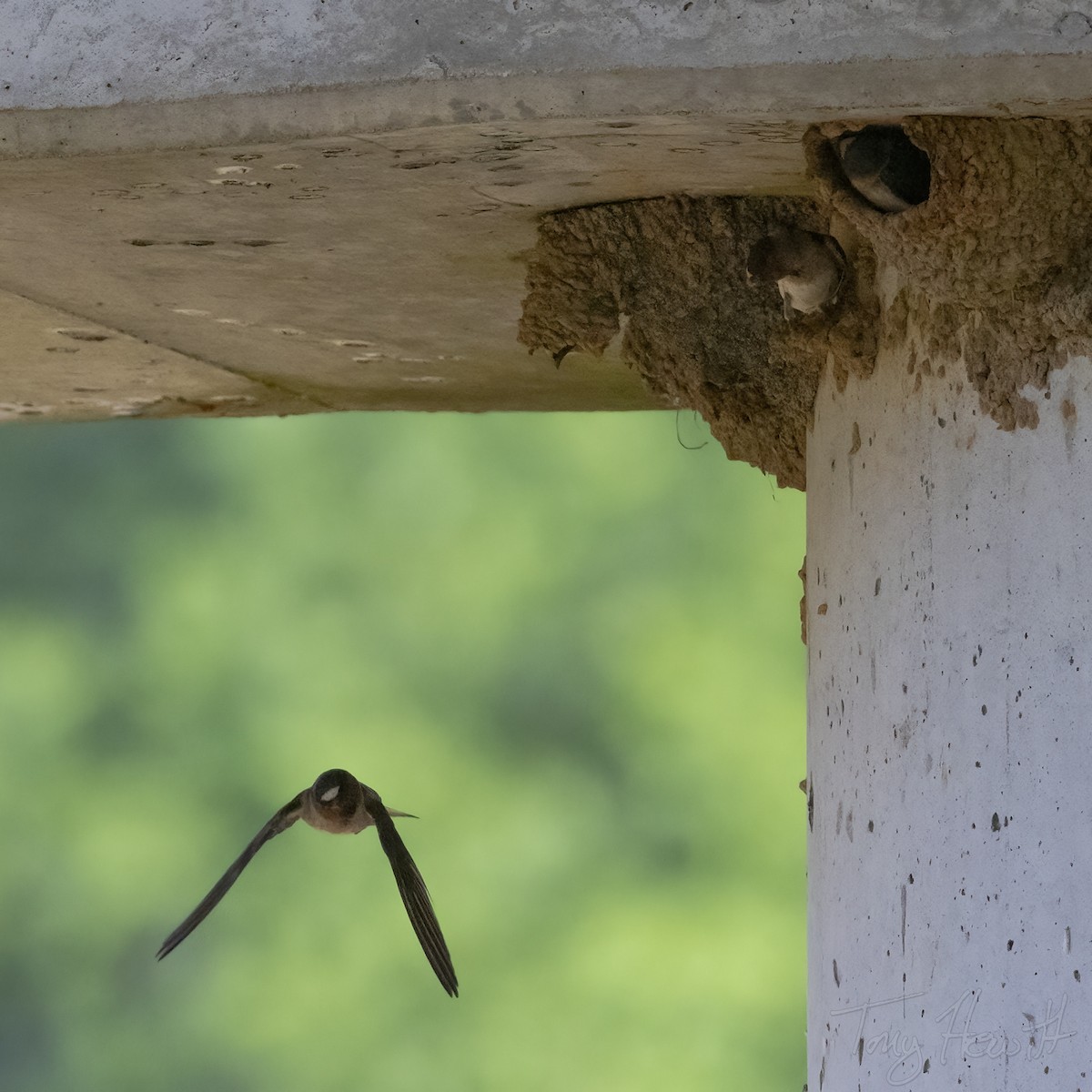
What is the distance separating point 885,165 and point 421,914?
2310mm

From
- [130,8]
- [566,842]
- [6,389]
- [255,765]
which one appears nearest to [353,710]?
[255,765]

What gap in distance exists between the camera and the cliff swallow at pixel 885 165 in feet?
10.2

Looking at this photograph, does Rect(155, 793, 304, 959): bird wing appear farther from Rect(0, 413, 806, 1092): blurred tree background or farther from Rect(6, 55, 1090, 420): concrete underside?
Rect(0, 413, 806, 1092): blurred tree background

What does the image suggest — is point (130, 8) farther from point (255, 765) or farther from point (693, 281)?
point (255, 765)

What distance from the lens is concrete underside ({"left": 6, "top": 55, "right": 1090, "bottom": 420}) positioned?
283 cm

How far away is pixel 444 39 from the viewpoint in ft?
9.43

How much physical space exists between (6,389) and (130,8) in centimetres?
228

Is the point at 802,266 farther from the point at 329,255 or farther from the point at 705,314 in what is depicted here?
the point at 329,255

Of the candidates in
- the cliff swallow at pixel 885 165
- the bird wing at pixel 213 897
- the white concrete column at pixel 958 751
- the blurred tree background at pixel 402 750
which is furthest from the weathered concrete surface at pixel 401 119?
the blurred tree background at pixel 402 750

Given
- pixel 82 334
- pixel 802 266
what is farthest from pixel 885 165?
pixel 82 334

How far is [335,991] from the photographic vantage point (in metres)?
13.6

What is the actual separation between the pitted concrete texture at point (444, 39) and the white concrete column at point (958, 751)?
2.02 feet

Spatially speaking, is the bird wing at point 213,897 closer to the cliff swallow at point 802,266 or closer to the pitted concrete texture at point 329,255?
the pitted concrete texture at point 329,255

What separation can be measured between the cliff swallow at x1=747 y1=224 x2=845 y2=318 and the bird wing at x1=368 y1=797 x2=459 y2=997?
1.71 m
